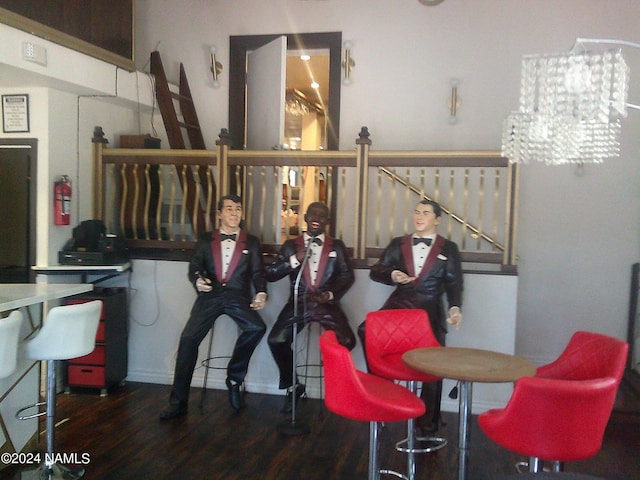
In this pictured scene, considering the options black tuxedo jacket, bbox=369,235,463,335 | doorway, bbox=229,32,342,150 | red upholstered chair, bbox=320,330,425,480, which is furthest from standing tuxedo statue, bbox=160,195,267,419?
doorway, bbox=229,32,342,150

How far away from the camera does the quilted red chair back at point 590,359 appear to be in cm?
275

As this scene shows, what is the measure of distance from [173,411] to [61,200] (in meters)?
1.90

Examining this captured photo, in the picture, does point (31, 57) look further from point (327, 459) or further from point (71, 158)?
point (327, 459)

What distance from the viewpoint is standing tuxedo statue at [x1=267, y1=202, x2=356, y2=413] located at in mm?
4258

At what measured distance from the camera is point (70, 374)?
466 centimetres

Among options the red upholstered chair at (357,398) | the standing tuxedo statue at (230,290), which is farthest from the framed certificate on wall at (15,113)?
the red upholstered chair at (357,398)

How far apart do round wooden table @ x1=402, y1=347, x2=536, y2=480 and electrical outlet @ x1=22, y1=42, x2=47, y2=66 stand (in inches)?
128

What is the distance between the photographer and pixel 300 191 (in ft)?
16.4

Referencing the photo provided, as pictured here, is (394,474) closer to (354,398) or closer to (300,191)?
(354,398)

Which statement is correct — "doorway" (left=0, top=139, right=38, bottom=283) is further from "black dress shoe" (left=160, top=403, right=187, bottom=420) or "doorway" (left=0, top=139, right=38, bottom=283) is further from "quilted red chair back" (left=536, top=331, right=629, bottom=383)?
"quilted red chair back" (left=536, top=331, right=629, bottom=383)

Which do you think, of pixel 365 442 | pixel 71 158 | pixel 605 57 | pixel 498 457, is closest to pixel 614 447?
pixel 498 457

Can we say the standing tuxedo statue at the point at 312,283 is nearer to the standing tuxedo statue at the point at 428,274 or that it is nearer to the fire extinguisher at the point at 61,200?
the standing tuxedo statue at the point at 428,274

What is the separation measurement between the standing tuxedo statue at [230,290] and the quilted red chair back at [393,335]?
1139 millimetres

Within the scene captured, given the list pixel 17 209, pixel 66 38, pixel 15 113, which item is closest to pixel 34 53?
pixel 66 38
